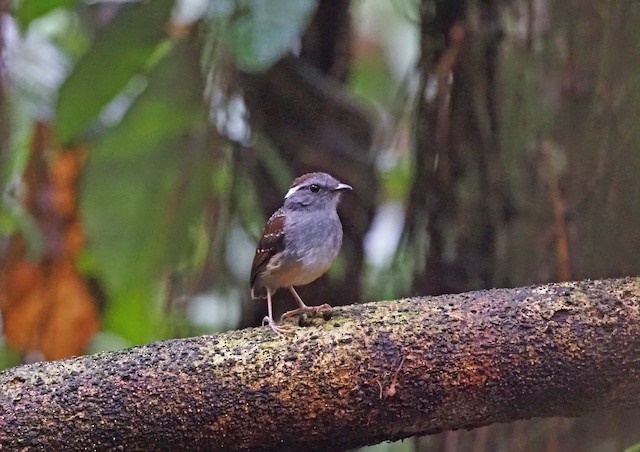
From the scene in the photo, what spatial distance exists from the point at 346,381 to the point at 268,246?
864mm

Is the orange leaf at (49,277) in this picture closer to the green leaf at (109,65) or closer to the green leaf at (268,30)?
the green leaf at (109,65)

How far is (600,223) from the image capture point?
252 centimetres

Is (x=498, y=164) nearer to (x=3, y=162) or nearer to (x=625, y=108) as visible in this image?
(x=625, y=108)

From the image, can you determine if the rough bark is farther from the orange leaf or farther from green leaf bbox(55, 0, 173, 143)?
the orange leaf

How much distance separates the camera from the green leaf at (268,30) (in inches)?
101

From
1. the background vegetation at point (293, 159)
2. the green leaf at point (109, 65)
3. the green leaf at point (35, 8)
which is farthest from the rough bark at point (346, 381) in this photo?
the green leaf at point (35, 8)

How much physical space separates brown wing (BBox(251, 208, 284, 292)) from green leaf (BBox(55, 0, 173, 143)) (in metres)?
0.71

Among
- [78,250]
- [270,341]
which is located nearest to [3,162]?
[78,250]

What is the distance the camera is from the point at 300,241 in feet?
8.45

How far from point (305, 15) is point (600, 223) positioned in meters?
1.02

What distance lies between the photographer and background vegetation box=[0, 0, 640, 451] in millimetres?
2648

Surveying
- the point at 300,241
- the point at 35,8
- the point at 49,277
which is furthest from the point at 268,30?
the point at 49,277

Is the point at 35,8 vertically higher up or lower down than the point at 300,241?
higher up

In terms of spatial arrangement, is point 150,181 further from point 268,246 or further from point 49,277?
Answer: point 268,246
